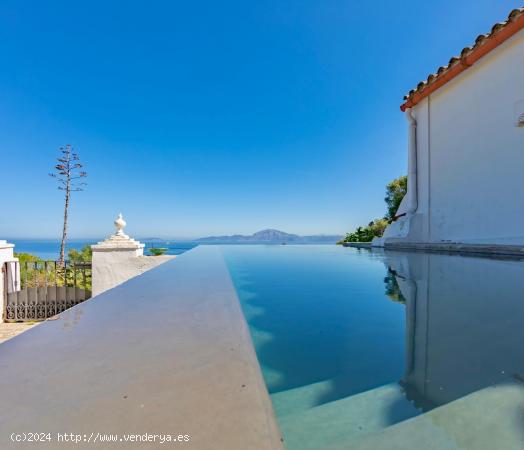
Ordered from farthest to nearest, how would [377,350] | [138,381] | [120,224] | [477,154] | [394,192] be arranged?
[394,192] → [120,224] → [477,154] → [377,350] → [138,381]

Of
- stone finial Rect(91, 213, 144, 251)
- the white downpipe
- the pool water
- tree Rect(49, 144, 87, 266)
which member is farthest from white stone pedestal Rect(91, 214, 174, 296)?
tree Rect(49, 144, 87, 266)

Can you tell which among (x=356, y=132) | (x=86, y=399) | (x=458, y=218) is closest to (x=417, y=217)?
(x=458, y=218)

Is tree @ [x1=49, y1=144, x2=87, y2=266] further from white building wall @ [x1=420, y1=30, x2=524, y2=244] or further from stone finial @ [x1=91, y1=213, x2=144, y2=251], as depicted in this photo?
white building wall @ [x1=420, y1=30, x2=524, y2=244]

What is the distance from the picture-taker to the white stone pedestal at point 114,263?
828 cm

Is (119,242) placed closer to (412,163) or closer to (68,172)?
(412,163)

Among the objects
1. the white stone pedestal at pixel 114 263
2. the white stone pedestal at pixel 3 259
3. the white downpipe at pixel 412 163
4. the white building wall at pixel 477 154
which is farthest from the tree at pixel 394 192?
the white stone pedestal at pixel 3 259

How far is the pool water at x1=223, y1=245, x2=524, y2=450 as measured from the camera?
694 millimetres

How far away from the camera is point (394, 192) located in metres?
14.4

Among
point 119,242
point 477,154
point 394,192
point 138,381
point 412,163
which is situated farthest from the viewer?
point 394,192

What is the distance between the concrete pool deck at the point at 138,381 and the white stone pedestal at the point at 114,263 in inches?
308

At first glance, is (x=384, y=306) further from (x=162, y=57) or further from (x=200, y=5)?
A: (x=162, y=57)

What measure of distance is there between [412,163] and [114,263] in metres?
8.43

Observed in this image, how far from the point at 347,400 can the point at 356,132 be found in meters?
14.1

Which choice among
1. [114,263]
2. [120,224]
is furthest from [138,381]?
[120,224]
